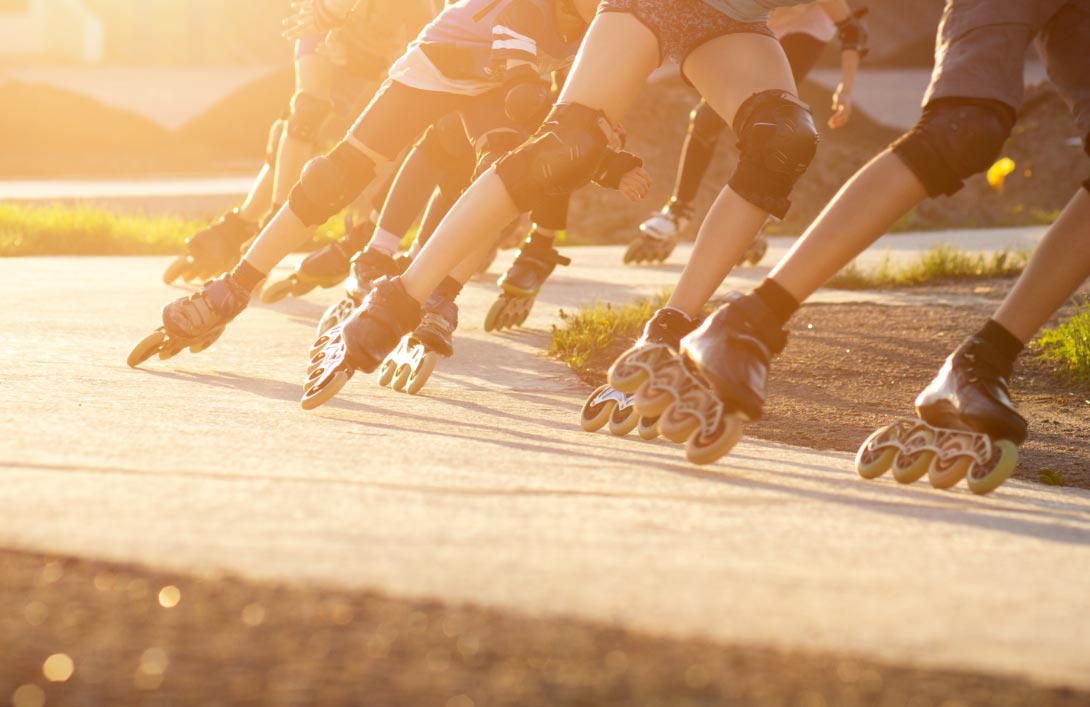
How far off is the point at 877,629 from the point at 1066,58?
5.07 feet

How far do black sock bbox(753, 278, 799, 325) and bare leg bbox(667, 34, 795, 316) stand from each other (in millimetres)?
295

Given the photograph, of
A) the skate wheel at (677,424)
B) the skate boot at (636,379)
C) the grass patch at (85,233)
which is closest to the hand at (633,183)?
the skate boot at (636,379)

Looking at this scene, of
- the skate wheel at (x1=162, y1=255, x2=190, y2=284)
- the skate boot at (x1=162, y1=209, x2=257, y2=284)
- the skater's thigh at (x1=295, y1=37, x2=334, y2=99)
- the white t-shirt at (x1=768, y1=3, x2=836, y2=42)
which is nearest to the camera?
the skater's thigh at (x1=295, y1=37, x2=334, y2=99)

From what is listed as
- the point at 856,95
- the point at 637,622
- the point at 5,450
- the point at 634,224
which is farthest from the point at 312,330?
the point at 856,95

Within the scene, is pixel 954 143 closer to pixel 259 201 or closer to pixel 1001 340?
pixel 1001 340

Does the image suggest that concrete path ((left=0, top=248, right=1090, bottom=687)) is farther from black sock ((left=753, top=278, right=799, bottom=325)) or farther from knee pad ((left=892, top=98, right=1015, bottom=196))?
knee pad ((left=892, top=98, right=1015, bottom=196))

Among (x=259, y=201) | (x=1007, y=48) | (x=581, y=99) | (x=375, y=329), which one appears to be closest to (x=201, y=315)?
(x=375, y=329)

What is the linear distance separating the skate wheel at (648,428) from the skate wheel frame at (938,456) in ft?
1.53

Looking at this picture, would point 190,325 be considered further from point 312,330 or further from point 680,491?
point 680,491

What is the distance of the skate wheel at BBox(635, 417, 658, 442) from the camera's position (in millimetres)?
3000

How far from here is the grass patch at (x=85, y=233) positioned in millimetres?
7480


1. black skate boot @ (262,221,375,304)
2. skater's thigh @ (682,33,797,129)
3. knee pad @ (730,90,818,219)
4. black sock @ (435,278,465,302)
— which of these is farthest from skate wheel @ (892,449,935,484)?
black skate boot @ (262,221,375,304)

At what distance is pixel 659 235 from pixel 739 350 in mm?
4194

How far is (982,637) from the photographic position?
1.62 m
